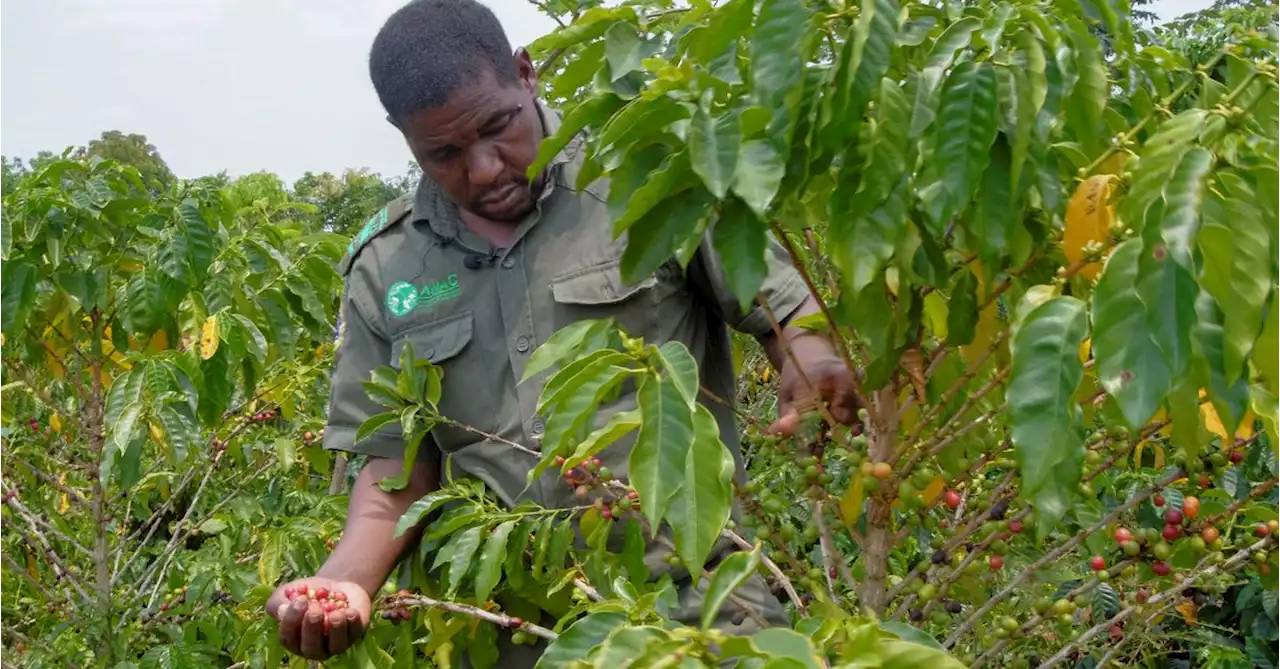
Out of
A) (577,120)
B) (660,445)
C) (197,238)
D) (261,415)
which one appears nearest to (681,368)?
(660,445)

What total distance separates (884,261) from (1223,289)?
304 mm

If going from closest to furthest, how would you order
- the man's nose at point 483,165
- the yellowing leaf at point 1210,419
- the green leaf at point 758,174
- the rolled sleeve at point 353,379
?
1. the green leaf at point 758,174
2. the yellowing leaf at point 1210,419
3. the man's nose at point 483,165
4. the rolled sleeve at point 353,379

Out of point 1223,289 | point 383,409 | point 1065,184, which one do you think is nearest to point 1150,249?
point 1223,289

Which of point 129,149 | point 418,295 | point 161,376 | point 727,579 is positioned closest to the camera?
point 727,579

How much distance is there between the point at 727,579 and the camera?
91 centimetres

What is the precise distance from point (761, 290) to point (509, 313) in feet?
1.65

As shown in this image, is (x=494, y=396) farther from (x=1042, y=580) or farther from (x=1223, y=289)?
(x=1223, y=289)

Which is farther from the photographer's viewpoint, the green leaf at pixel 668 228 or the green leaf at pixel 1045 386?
the green leaf at pixel 668 228

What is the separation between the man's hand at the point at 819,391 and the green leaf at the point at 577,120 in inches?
16.2

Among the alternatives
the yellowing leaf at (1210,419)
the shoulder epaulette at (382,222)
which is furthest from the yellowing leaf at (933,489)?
the shoulder epaulette at (382,222)

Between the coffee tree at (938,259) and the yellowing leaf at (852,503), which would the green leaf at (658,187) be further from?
the yellowing leaf at (852,503)

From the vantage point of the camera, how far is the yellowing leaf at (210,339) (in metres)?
2.46

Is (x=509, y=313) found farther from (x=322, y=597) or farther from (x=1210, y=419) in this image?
(x=1210, y=419)

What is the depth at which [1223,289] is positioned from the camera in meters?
0.81
